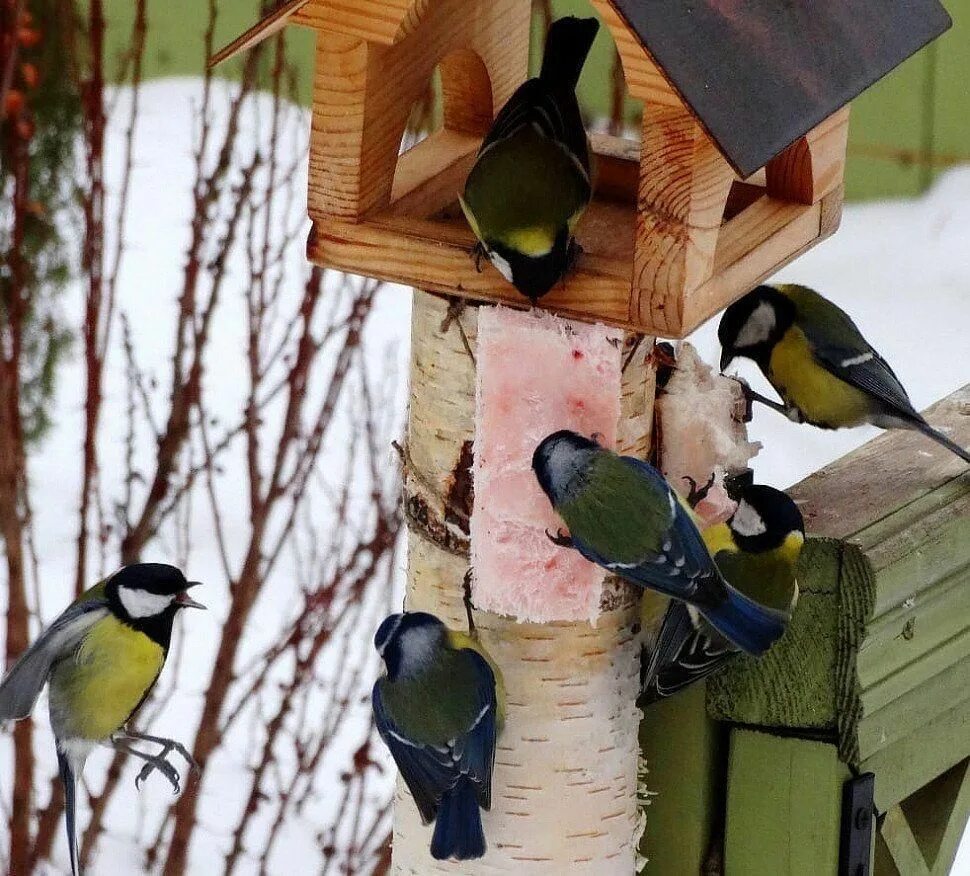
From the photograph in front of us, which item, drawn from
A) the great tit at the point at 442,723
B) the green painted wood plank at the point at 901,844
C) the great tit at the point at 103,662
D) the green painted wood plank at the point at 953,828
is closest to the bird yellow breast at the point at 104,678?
the great tit at the point at 103,662

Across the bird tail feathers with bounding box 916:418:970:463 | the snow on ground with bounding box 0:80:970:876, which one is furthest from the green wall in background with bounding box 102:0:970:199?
the bird tail feathers with bounding box 916:418:970:463

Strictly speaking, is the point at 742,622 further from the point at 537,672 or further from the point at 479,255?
the point at 479,255

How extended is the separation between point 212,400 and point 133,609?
3.13 m

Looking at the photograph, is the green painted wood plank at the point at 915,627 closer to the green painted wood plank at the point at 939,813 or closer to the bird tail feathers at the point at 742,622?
the bird tail feathers at the point at 742,622

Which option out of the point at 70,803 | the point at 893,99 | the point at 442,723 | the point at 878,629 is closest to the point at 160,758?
the point at 70,803

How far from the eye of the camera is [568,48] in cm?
171

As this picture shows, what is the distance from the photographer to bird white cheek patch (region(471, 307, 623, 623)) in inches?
60.1

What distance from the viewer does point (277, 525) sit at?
4.88 m

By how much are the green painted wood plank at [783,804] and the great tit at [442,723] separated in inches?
10.3

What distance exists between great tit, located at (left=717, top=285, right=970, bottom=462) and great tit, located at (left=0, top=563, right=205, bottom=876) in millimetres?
683

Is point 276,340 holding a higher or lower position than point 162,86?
lower

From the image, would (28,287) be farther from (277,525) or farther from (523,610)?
(523,610)

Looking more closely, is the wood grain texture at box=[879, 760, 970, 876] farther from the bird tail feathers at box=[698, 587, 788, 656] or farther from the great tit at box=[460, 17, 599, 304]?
the great tit at box=[460, 17, 599, 304]

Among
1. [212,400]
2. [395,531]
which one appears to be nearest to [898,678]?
[395,531]
